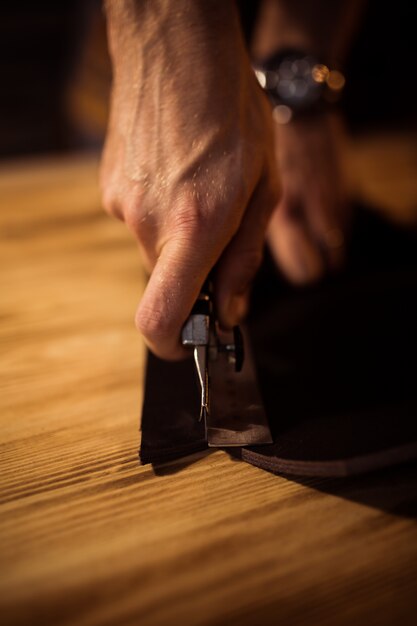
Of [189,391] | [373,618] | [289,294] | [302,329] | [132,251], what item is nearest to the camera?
[373,618]

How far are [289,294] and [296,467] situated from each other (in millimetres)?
377

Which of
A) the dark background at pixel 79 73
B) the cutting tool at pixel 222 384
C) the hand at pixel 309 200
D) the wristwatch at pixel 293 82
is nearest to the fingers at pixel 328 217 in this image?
the hand at pixel 309 200

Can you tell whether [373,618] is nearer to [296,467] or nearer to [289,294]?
[296,467]

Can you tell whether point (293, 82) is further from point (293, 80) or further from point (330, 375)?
point (330, 375)

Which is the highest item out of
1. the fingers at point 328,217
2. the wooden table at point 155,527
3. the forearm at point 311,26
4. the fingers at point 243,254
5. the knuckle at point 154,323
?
the forearm at point 311,26

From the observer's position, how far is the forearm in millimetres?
996

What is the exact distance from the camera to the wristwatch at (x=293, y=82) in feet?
3.07

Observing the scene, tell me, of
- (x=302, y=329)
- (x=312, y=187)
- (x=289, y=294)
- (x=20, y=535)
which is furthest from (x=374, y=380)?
(x=312, y=187)

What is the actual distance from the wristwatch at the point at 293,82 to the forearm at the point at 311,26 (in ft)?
0.19

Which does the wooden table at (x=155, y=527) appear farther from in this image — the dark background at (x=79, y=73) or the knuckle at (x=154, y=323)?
the dark background at (x=79, y=73)

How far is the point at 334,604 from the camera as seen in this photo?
1.15 ft

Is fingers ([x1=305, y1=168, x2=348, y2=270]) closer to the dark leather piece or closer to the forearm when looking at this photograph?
the dark leather piece

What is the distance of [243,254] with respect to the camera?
0.56 m

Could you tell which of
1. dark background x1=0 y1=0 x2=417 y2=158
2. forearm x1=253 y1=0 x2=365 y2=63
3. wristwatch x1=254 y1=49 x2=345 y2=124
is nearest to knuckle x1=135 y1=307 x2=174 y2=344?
wristwatch x1=254 y1=49 x2=345 y2=124
